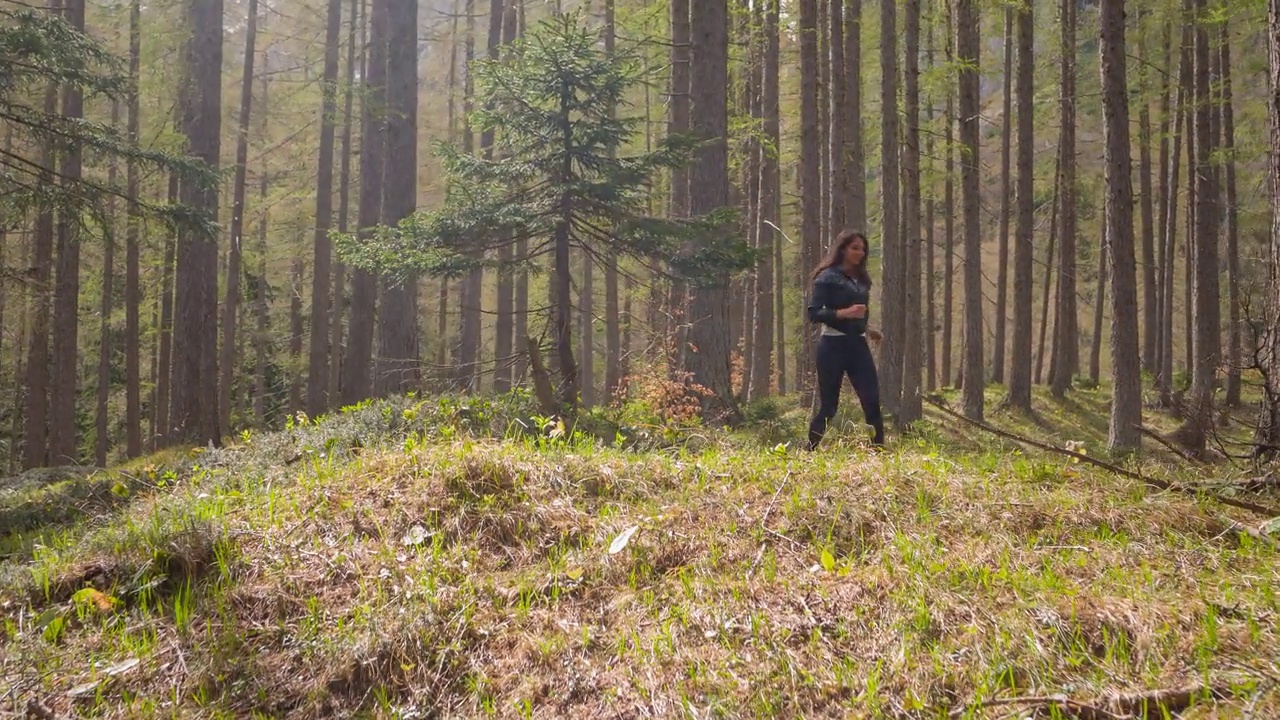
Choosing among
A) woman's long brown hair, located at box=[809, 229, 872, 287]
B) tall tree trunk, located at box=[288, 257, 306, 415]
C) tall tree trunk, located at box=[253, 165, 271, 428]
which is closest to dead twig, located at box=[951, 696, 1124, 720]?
woman's long brown hair, located at box=[809, 229, 872, 287]

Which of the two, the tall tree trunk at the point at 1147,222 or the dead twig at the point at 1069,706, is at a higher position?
the tall tree trunk at the point at 1147,222

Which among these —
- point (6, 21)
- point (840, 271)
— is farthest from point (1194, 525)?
point (6, 21)

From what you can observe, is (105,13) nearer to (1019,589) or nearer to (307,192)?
(307,192)

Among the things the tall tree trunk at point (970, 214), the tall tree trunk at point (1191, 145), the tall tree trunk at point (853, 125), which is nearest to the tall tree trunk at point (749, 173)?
the tall tree trunk at point (853, 125)

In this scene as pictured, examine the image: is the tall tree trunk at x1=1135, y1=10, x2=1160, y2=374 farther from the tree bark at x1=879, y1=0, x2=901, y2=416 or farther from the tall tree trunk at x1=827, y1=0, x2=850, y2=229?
the tree bark at x1=879, y1=0, x2=901, y2=416

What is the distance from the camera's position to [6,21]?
1066 cm

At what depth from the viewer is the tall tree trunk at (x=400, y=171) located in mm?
11180

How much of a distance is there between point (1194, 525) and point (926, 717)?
6.89ft

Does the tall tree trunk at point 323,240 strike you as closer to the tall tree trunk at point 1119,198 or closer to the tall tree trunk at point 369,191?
the tall tree trunk at point 369,191

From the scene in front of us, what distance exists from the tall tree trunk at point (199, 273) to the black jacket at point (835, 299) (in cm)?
966

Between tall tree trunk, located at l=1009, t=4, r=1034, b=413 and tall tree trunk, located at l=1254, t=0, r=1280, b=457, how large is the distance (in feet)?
36.6

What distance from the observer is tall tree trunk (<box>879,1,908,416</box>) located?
12453 millimetres

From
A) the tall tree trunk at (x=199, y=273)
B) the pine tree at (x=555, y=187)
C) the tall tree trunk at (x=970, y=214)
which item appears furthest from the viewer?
the tall tree trunk at (x=970, y=214)

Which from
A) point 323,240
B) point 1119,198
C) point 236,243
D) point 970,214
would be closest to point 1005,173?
point 970,214
